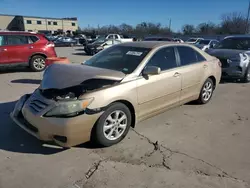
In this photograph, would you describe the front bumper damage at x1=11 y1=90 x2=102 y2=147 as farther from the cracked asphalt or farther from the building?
A: the building

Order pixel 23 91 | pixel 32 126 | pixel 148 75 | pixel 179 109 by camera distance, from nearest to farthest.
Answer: pixel 32 126
pixel 148 75
pixel 179 109
pixel 23 91

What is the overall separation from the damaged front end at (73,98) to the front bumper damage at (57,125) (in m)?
0.06

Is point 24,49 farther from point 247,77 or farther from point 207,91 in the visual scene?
point 247,77

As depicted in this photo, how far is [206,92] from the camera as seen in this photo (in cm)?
558

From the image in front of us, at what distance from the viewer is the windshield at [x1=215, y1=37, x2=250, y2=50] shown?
8727 mm

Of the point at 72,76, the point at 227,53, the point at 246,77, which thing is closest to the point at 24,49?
the point at 72,76

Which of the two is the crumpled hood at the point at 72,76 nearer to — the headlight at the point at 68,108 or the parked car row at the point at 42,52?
the headlight at the point at 68,108

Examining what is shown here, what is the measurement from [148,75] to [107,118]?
43.0 inches

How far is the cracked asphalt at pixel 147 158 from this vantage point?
2787 millimetres

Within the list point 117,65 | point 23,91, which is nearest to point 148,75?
point 117,65

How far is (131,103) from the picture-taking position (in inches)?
145

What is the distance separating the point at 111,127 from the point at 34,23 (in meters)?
88.7

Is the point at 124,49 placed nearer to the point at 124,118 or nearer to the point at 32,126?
the point at 124,118

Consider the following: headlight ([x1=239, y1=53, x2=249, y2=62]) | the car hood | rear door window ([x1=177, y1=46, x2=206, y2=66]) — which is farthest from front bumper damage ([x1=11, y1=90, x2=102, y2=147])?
headlight ([x1=239, y1=53, x2=249, y2=62])
